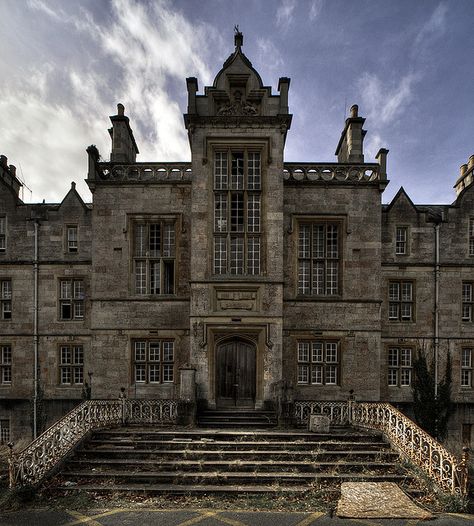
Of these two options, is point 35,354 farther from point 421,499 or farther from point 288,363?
point 421,499

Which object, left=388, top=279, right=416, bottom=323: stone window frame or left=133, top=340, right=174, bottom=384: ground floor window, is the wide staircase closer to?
left=133, top=340, right=174, bottom=384: ground floor window

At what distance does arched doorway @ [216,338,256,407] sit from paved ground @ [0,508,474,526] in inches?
259

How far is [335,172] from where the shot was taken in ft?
52.1

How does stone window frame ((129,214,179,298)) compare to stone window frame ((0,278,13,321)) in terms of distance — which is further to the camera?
stone window frame ((0,278,13,321))

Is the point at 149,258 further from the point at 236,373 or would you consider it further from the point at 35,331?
the point at 35,331

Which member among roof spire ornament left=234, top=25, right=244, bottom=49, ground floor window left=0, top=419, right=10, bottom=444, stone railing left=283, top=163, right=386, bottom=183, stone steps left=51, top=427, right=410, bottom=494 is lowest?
ground floor window left=0, top=419, right=10, bottom=444

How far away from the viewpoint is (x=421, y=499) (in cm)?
844

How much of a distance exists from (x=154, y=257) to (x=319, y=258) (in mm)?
7627

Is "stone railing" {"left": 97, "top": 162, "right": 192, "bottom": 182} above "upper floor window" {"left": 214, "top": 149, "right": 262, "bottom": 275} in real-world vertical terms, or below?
above

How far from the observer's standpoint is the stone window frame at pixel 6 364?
17.2 metres

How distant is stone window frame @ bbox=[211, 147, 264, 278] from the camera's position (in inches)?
580

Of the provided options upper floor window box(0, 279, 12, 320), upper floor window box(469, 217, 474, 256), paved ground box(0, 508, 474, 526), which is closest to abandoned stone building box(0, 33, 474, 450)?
upper floor window box(0, 279, 12, 320)

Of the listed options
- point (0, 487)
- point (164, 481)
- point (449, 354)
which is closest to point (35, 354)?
point (0, 487)

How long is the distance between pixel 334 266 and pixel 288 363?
4919 mm
